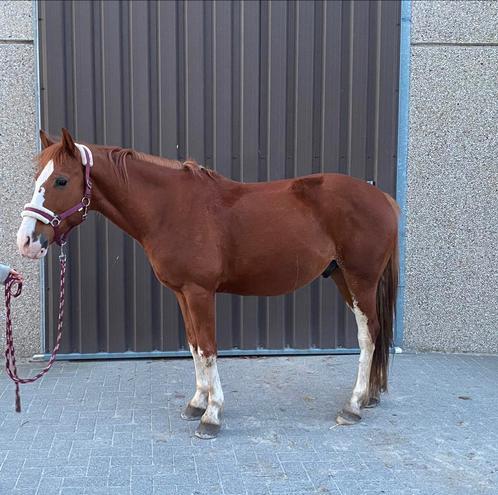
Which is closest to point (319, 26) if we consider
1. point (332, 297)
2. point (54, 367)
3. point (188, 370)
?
point (332, 297)

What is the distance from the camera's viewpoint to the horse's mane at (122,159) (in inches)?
132

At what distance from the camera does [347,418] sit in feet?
12.7

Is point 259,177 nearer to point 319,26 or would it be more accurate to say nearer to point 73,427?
point 319,26

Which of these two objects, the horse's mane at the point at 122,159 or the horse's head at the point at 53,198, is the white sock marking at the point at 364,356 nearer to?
the horse's mane at the point at 122,159

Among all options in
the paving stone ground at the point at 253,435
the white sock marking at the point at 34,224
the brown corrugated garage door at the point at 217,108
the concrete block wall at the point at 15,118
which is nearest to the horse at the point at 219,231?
the white sock marking at the point at 34,224

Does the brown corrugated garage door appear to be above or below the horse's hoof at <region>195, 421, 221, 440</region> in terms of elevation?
above

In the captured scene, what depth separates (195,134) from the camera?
5.29m

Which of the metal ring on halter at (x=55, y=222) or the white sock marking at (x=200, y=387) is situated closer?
the metal ring on halter at (x=55, y=222)

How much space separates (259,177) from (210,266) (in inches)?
77.1

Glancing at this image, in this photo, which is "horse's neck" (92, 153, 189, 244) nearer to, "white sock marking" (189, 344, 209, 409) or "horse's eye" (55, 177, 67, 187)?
"horse's eye" (55, 177, 67, 187)

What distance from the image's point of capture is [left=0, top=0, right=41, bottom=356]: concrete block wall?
16.7ft

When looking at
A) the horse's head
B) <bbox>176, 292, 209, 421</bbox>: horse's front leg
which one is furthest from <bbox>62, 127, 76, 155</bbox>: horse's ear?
<bbox>176, 292, 209, 421</bbox>: horse's front leg

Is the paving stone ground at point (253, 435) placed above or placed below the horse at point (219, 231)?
below

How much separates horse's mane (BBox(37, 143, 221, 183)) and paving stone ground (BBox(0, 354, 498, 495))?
5.63 ft
